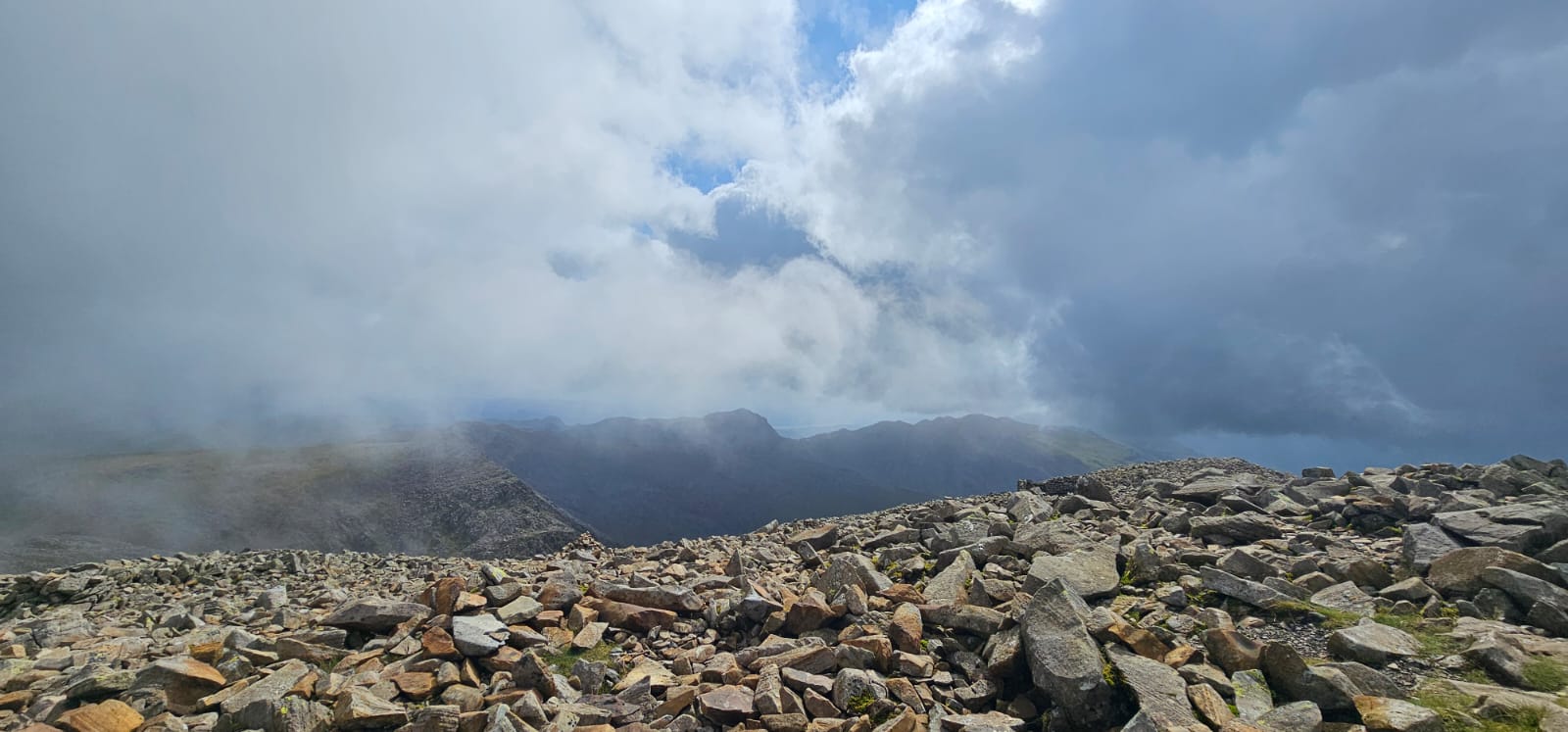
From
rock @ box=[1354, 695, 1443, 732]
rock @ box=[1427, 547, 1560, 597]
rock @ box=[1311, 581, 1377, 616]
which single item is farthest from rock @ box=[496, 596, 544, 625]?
rock @ box=[1427, 547, 1560, 597]

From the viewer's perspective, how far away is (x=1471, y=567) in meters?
9.63

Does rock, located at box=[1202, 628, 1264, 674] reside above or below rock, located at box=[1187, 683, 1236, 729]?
above

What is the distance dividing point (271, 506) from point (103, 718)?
15528 centimetres

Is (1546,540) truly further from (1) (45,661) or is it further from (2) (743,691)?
(1) (45,661)

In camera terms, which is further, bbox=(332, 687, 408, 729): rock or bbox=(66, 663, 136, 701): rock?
bbox=(66, 663, 136, 701): rock

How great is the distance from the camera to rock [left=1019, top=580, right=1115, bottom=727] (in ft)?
23.7

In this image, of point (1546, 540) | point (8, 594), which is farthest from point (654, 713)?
point (8, 594)

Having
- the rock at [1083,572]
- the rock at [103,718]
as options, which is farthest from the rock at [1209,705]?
the rock at [103,718]

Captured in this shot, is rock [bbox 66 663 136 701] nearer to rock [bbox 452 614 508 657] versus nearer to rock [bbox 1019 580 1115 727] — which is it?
rock [bbox 452 614 508 657]

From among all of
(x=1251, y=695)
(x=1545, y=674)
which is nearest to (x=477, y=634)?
(x=1251, y=695)

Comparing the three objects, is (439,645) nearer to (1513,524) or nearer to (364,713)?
(364,713)

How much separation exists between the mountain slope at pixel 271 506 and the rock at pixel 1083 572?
4390 inches

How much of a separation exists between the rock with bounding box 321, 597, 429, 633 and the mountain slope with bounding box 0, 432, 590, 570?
10694cm

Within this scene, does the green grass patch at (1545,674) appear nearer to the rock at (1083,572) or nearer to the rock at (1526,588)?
the rock at (1526,588)
